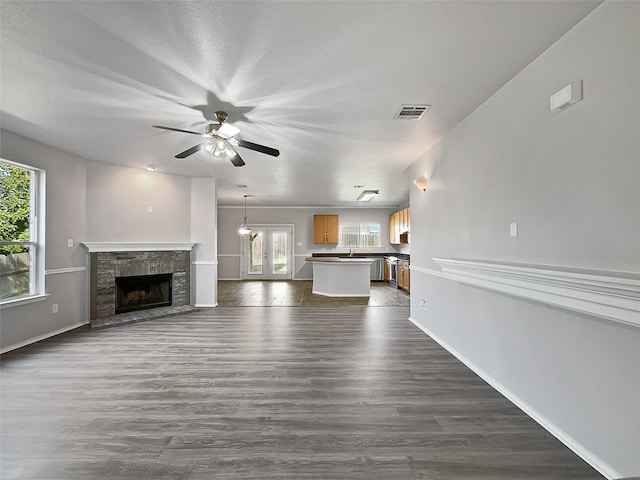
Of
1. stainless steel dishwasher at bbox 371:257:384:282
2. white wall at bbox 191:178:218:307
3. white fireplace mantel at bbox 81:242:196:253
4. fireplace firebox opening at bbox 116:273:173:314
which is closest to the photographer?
white fireplace mantel at bbox 81:242:196:253

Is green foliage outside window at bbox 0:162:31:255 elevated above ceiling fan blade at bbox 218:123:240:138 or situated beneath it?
situated beneath

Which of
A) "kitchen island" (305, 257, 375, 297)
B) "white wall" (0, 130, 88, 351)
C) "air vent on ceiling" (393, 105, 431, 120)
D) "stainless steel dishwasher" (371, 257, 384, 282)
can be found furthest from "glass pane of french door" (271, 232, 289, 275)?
"air vent on ceiling" (393, 105, 431, 120)

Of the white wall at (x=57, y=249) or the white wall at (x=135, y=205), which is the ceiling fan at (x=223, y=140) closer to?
the white wall at (x=57, y=249)

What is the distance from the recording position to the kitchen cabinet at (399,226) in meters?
8.44

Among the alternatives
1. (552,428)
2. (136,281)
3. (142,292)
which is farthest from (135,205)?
Answer: (552,428)

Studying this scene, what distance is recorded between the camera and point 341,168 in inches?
205

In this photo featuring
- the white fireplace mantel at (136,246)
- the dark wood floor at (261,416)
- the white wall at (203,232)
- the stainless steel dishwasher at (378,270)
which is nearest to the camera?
the dark wood floor at (261,416)

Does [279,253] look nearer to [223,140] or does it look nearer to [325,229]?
[325,229]

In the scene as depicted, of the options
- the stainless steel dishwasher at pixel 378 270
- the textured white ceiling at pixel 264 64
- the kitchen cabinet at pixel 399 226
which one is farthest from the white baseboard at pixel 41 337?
the stainless steel dishwasher at pixel 378 270

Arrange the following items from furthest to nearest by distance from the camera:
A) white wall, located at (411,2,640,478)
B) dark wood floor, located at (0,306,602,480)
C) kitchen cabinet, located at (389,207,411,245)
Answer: kitchen cabinet, located at (389,207,411,245)
dark wood floor, located at (0,306,602,480)
white wall, located at (411,2,640,478)

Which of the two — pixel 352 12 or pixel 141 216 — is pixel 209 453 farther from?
pixel 141 216

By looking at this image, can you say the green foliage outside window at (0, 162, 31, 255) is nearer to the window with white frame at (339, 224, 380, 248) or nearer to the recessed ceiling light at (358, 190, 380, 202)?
the recessed ceiling light at (358, 190, 380, 202)

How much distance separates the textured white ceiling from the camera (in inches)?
68.1

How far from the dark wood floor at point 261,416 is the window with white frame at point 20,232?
0.80 m
